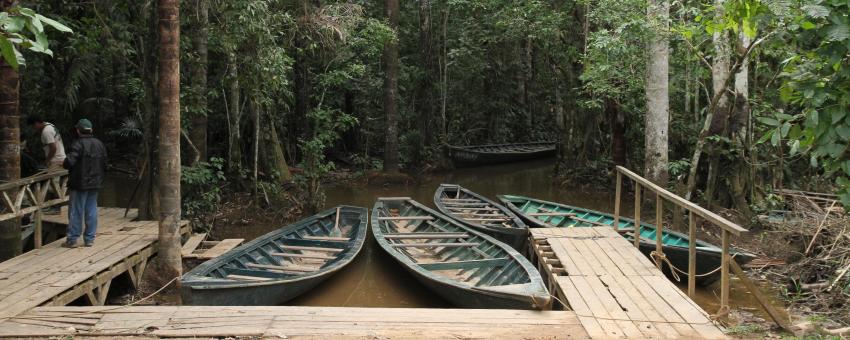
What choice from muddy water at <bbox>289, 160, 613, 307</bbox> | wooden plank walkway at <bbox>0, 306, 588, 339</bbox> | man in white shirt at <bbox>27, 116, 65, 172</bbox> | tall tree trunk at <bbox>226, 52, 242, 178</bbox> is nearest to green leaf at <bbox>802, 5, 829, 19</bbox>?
wooden plank walkway at <bbox>0, 306, 588, 339</bbox>

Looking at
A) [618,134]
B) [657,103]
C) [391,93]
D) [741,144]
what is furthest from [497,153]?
[741,144]

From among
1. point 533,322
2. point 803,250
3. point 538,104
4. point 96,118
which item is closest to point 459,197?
point 803,250

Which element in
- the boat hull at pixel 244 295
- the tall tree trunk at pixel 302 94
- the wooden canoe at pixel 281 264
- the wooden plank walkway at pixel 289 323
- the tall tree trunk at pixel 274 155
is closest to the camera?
the wooden plank walkway at pixel 289 323

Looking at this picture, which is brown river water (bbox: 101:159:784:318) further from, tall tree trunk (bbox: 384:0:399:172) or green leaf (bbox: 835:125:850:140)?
green leaf (bbox: 835:125:850:140)

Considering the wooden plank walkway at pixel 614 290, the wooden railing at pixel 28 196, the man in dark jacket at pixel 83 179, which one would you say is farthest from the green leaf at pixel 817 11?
the wooden railing at pixel 28 196

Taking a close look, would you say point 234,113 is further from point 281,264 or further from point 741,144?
point 741,144

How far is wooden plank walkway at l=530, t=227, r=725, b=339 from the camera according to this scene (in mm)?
5016

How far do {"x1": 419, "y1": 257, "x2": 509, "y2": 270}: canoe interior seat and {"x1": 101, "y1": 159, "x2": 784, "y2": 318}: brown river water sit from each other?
1.30ft

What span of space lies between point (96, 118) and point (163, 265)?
11866 mm

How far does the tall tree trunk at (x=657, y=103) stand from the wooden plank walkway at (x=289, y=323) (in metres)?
6.55

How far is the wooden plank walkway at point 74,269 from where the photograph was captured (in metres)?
5.70

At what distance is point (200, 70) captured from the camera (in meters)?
10.2

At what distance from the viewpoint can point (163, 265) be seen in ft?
23.9

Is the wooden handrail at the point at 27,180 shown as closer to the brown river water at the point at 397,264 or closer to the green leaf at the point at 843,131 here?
the brown river water at the point at 397,264
